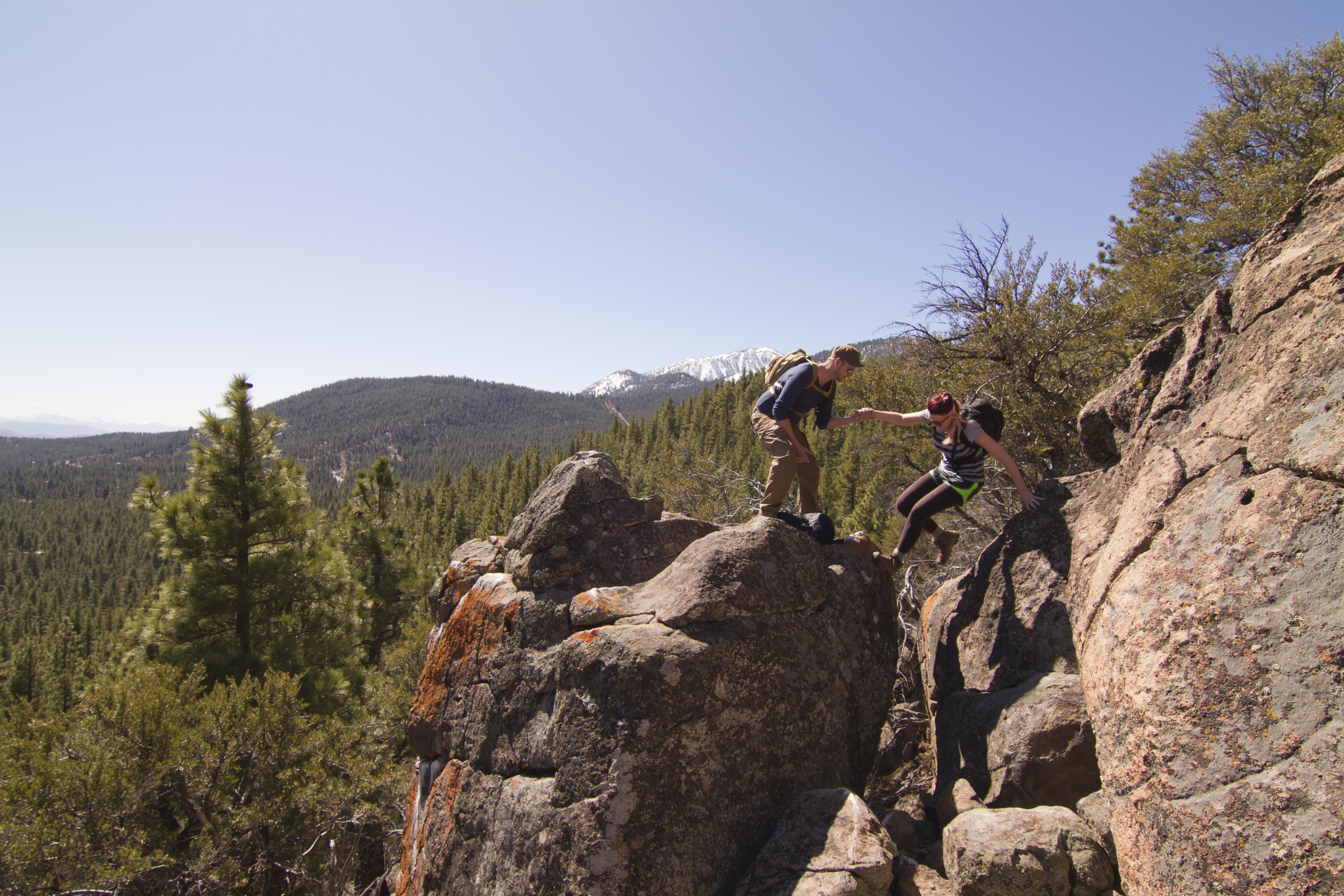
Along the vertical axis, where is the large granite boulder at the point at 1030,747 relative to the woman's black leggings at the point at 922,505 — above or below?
below

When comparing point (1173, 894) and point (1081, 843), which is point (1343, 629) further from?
point (1081, 843)

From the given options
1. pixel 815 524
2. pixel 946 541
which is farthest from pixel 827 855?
pixel 946 541

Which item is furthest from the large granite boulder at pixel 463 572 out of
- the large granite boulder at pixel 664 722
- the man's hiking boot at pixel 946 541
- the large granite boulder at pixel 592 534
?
the man's hiking boot at pixel 946 541

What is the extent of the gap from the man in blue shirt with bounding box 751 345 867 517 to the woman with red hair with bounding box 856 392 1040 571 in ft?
1.85

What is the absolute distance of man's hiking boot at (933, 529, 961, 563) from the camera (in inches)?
273

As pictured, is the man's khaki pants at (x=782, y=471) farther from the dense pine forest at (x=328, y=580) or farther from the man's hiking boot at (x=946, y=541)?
the dense pine forest at (x=328, y=580)

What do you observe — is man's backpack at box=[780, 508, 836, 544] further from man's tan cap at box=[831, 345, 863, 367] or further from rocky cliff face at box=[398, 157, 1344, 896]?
man's tan cap at box=[831, 345, 863, 367]

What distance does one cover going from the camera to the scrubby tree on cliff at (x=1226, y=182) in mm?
13859

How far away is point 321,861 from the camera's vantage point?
408 inches

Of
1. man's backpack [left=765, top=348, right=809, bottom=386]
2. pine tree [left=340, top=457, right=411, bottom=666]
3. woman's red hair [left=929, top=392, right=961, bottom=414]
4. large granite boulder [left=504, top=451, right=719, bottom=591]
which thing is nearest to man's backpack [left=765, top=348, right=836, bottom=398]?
man's backpack [left=765, top=348, right=809, bottom=386]

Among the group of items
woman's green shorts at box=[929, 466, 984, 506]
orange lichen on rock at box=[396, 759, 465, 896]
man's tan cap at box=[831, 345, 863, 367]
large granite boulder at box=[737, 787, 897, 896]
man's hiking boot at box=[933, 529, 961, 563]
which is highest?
man's tan cap at box=[831, 345, 863, 367]

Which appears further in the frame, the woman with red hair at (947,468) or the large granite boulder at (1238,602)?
the woman with red hair at (947,468)

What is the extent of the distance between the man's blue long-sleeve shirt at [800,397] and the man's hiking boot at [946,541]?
187 cm

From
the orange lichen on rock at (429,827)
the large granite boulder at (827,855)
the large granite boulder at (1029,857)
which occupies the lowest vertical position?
the orange lichen on rock at (429,827)
